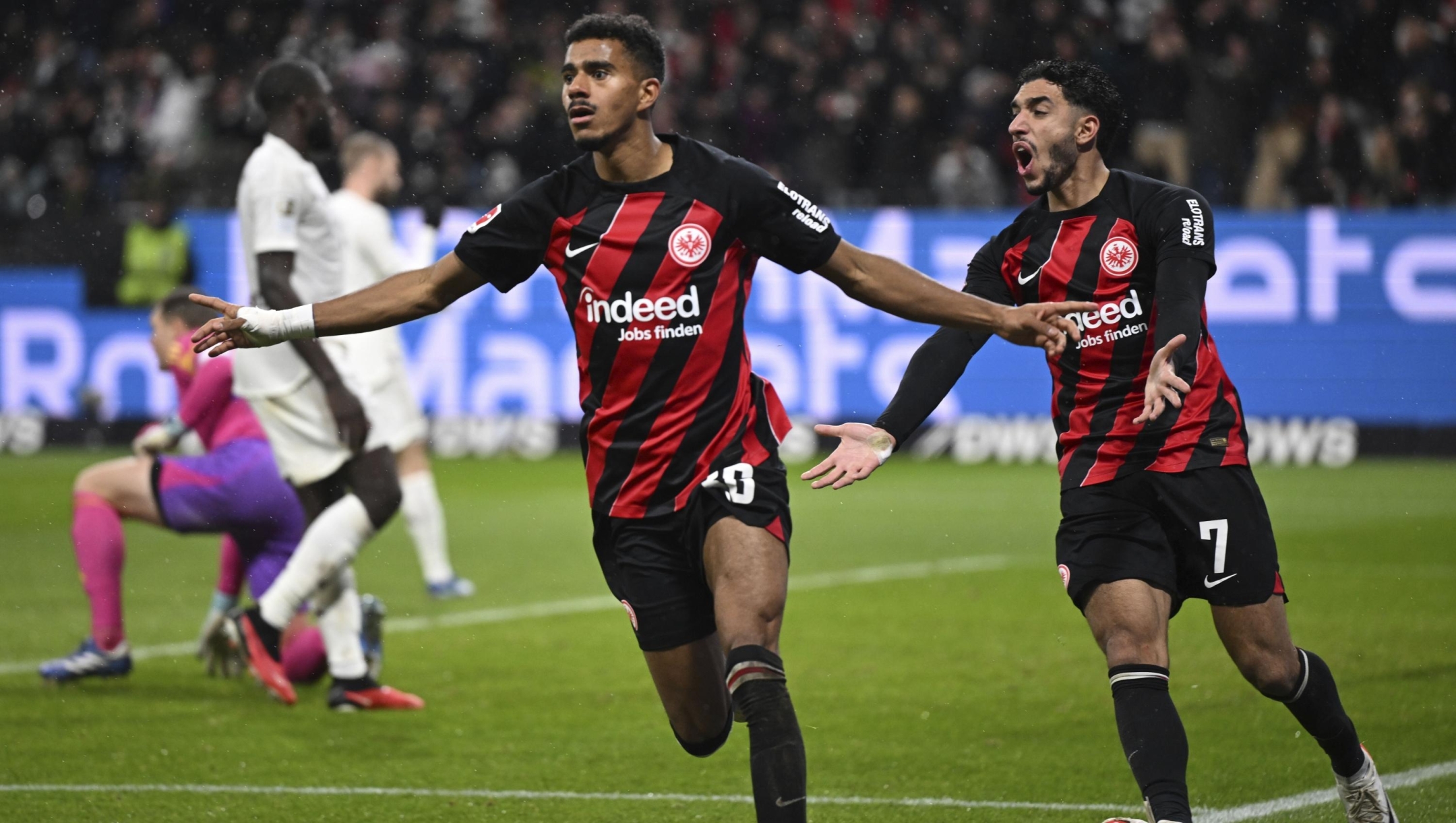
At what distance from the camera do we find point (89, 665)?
768 cm

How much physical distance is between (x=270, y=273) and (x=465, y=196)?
12022 mm

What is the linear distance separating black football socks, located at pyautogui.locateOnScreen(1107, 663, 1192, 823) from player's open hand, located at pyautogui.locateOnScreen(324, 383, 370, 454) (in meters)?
3.59

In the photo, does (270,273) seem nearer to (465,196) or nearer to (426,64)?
(465,196)

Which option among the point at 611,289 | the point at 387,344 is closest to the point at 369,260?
the point at 387,344

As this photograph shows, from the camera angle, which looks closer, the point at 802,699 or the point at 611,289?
the point at 611,289

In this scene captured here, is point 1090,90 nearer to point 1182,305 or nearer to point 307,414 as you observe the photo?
point 1182,305

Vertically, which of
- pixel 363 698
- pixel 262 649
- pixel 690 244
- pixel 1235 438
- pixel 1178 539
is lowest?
pixel 363 698

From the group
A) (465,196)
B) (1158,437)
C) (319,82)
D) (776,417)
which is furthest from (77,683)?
(465,196)

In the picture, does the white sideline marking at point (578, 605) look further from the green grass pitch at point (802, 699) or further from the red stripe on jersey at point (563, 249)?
the red stripe on jersey at point (563, 249)

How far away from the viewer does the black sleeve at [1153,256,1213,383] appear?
4.49m

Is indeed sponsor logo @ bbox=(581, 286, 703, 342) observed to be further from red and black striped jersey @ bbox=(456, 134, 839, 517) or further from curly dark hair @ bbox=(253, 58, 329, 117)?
curly dark hair @ bbox=(253, 58, 329, 117)

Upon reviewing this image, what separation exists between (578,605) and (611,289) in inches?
218

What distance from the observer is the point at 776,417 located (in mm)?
4832

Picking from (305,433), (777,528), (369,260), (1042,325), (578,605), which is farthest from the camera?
(369,260)
